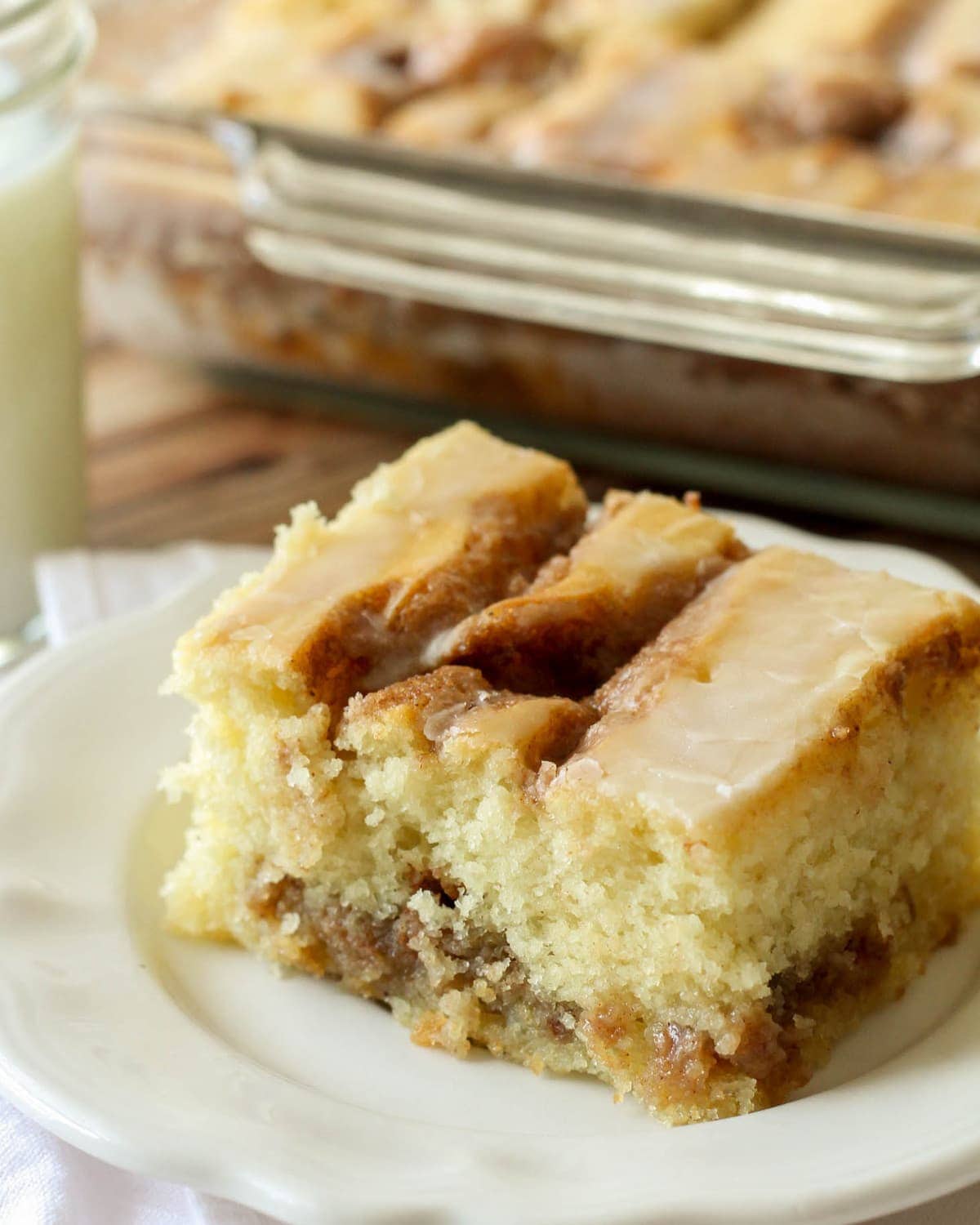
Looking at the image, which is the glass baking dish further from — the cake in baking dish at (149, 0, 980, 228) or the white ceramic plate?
the white ceramic plate

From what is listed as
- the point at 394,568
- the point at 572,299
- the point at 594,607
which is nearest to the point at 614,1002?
the point at 594,607

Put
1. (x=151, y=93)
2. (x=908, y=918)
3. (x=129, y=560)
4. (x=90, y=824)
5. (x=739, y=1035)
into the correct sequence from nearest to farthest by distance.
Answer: (x=739, y=1035) → (x=908, y=918) → (x=90, y=824) → (x=129, y=560) → (x=151, y=93)

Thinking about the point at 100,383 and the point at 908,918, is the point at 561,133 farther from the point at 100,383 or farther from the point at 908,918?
the point at 908,918

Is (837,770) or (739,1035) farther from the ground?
(837,770)

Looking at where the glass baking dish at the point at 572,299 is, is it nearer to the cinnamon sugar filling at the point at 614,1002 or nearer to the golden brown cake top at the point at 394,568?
the golden brown cake top at the point at 394,568

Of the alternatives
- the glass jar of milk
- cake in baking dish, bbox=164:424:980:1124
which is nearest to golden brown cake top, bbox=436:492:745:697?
cake in baking dish, bbox=164:424:980:1124

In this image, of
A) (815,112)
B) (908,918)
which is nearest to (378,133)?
(815,112)

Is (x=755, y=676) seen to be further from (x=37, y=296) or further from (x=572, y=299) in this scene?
(x=37, y=296)
